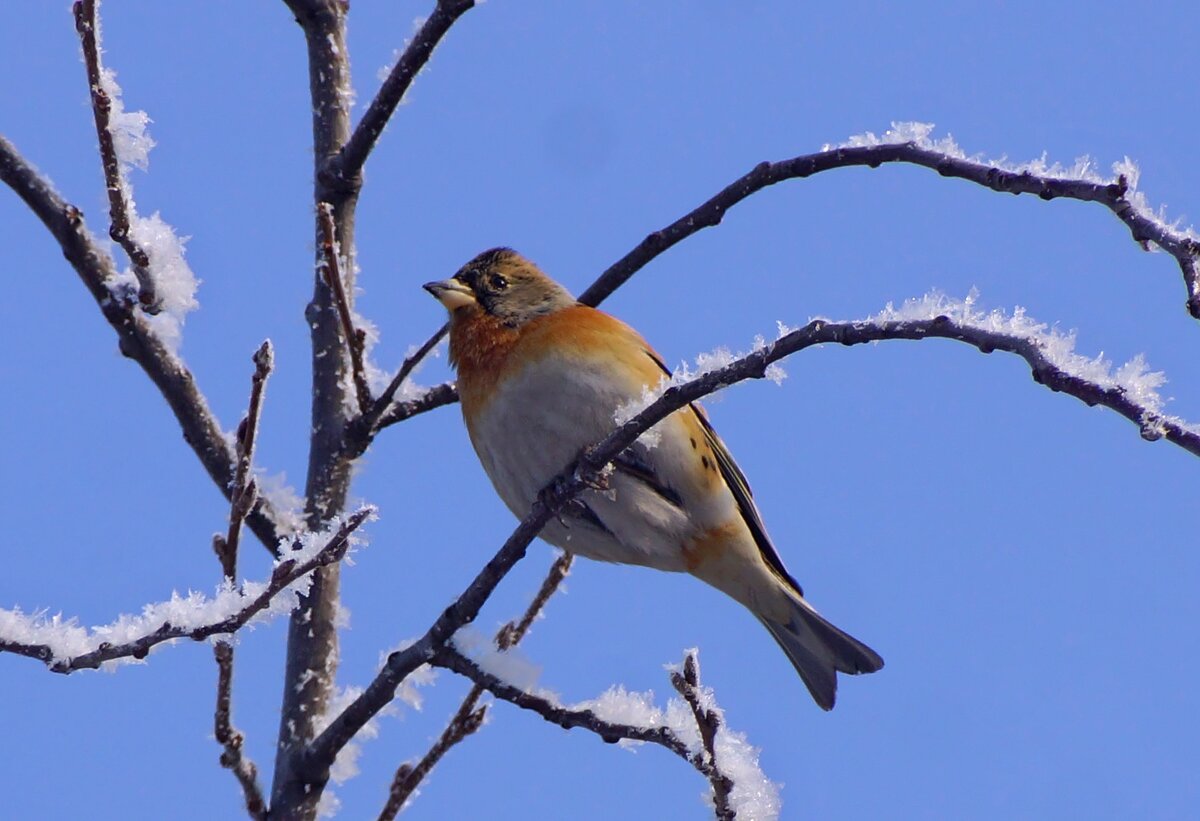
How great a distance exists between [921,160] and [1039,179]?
0.32m

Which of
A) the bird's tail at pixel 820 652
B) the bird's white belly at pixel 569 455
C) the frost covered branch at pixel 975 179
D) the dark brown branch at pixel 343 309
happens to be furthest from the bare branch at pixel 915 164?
the bird's tail at pixel 820 652

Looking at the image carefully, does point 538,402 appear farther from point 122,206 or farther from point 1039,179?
point 1039,179

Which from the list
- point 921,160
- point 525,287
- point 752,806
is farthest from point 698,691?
point 525,287

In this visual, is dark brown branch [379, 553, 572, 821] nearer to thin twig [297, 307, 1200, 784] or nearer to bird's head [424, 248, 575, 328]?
thin twig [297, 307, 1200, 784]

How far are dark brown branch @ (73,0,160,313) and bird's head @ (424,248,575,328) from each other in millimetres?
1540

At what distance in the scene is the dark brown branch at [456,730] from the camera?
11.5ft

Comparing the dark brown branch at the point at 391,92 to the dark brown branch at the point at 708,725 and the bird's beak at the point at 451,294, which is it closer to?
the bird's beak at the point at 451,294

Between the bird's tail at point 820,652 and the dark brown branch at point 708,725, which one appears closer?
the dark brown branch at point 708,725

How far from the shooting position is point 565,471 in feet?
12.5

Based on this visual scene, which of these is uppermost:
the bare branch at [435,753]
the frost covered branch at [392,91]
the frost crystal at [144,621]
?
the frost covered branch at [392,91]

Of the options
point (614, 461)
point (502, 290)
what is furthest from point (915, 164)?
point (502, 290)

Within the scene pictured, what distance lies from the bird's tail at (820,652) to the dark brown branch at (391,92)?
200 centimetres

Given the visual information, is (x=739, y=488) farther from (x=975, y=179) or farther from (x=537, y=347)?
(x=975, y=179)

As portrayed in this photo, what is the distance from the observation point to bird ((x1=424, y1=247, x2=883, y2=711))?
4.12 metres
